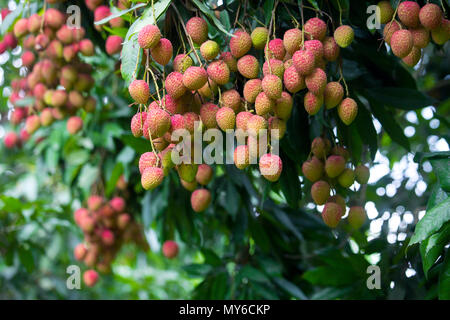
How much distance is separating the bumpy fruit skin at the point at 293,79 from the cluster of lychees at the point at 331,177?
188mm

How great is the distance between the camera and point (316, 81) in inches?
27.4

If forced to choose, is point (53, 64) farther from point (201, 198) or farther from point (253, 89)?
point (253, 89)

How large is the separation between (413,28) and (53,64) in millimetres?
813

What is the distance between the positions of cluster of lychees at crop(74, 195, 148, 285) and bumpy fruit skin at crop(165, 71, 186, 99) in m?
0.97

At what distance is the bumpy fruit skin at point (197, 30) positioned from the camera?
72cm

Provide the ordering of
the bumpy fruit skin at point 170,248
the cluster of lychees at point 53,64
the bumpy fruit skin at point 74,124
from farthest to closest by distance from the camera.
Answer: the bumpy fruit skin at point 170,248 < the bumpy fruit skin at point 74,124 < the cluster of lychees at point 53,64

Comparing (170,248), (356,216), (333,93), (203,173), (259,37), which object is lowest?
(170,248)

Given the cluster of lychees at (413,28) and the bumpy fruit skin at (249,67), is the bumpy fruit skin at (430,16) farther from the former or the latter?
the bumpy fruit skin at (249,67)

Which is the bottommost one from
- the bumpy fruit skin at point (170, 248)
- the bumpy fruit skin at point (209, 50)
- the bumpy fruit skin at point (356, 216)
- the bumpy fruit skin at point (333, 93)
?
the bumpy fruit skin at point (170, 248)

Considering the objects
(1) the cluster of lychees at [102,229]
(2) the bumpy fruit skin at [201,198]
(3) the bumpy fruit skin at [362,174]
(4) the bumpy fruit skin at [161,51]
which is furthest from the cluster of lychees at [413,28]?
(1) the cluster of lychees at [102,229]

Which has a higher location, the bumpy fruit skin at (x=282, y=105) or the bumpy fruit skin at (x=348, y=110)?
the bumpy fruit skin at (x=282, y=105)

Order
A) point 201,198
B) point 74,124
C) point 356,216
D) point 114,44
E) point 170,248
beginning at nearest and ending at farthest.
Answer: point 356,216 < point 201,198 < point 114,44 < point 74,124 < point 170,248

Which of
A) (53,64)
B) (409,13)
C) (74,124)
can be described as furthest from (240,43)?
(74,124)

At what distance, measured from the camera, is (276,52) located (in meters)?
0.74
